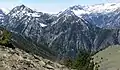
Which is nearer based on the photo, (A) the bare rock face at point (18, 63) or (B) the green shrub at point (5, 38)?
(A) the bare rock face at point (18, 63)

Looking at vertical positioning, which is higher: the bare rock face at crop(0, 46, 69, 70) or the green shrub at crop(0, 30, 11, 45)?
the green shrub at crop(0, 30, 11, 45)

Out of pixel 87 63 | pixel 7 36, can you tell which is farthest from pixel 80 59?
pixel 7 36

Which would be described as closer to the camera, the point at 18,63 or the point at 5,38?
the point at 18,63

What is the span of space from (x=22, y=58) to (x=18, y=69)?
2649 mm

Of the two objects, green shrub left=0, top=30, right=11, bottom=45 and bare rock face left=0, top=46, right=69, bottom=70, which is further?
green shrub left=0, top=30, right=11, bottom=45

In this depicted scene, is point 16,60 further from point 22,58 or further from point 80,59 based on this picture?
point 80,59

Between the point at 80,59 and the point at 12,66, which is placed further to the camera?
the point at 80,59

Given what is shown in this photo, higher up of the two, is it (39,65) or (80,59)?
(39,65)

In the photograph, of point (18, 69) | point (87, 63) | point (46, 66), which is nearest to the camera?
point (18, 69)

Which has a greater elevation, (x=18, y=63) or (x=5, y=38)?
(x=5, y=38)

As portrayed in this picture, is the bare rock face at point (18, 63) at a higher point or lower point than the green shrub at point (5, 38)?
lower

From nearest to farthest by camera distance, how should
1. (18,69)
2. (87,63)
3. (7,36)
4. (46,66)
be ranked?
(18,69) < (46,66) < (7,36) < (87,63)

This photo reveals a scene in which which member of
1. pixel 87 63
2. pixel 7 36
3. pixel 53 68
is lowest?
pixel 87 63

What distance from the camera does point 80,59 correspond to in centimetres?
13075
